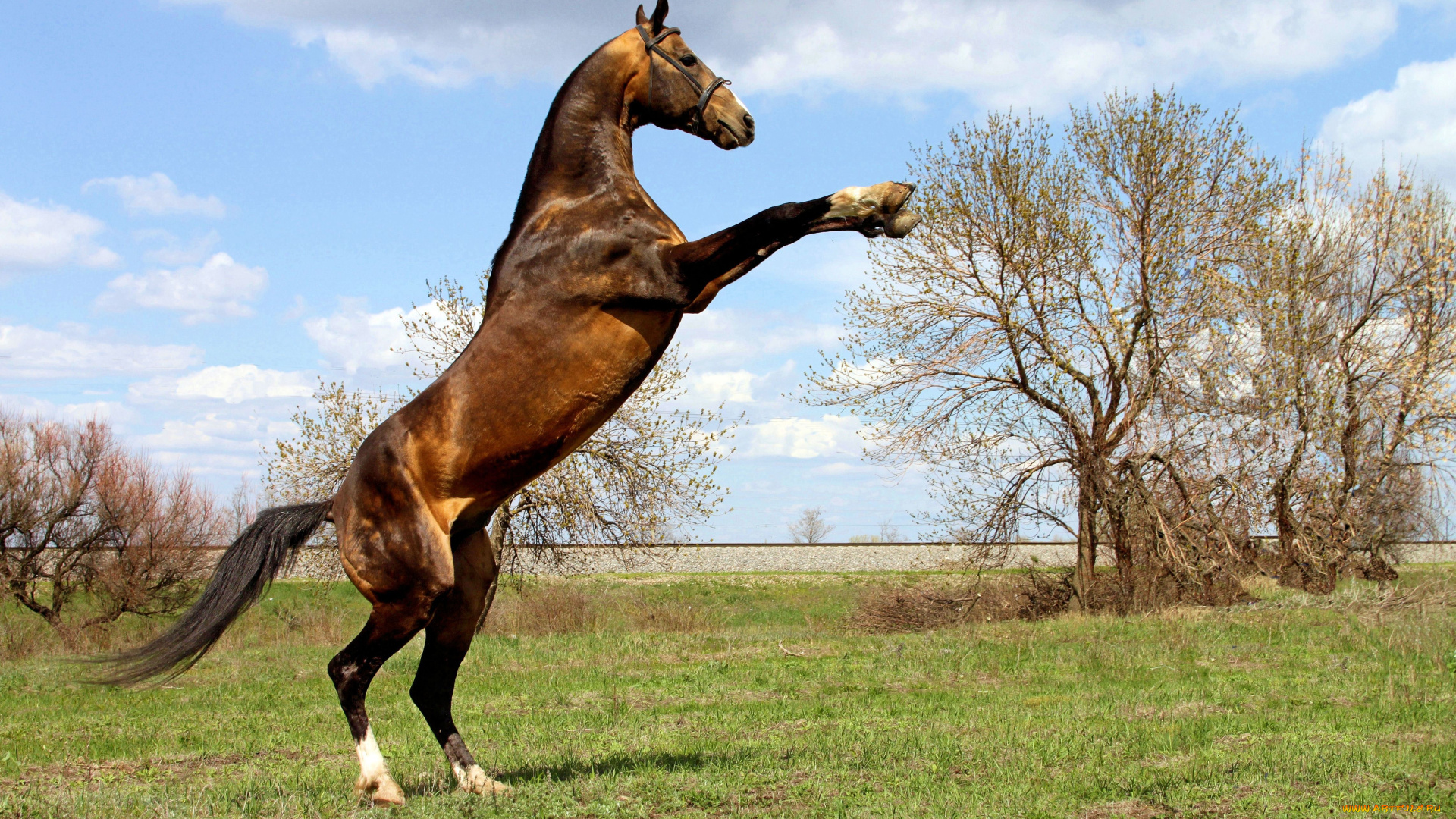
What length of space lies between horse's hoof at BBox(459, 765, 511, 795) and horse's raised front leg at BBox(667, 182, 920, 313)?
2757 millimetres

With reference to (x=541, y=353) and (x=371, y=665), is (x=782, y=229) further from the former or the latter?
(x=371, y=665)

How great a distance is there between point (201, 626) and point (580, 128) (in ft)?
11.4

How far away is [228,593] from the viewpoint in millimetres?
6047

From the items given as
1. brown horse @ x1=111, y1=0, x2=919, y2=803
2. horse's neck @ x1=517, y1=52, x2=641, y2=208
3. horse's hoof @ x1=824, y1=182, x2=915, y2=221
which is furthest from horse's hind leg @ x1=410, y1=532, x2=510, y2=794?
horse's hoof @ x1=824, y1=182, x2=915, y2=221

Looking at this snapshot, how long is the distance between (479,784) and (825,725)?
139 inches

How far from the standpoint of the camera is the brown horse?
511 cm

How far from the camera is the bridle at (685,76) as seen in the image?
5.46m

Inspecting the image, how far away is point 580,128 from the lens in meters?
5.54

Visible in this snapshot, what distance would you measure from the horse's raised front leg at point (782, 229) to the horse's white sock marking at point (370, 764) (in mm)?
2840

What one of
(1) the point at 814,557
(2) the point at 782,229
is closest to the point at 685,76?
(2) the point at 782,229

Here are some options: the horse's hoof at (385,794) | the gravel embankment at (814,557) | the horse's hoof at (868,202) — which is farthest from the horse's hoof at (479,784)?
the gravel embankment at (814,557)

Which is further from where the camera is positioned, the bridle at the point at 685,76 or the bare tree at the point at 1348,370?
the bare tree at the point at 1348,370

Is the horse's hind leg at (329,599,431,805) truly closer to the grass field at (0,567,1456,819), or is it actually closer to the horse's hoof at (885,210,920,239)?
the grass field at (0,567,1456,819)

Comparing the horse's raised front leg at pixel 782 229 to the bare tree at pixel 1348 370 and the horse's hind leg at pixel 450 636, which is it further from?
the bare tree at pixel 1348 370
